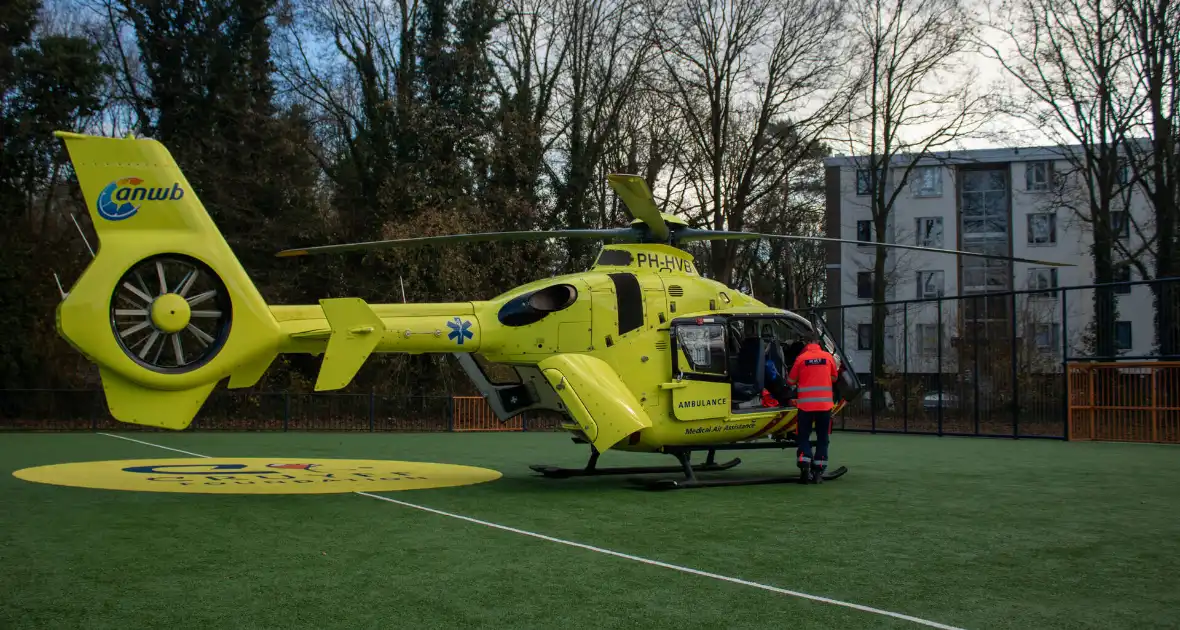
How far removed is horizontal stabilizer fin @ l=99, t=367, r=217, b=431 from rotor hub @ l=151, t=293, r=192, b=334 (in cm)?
66

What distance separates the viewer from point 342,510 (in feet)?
29.4

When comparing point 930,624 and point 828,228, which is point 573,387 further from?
point 828,228

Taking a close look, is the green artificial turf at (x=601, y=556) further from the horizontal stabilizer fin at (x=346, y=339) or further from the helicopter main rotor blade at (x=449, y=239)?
the helicopter main rotor blade at (x=449, y=239)

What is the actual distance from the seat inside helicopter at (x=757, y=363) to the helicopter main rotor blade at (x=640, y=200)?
153cm

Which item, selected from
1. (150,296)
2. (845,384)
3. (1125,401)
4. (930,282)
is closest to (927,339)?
(1125,401)

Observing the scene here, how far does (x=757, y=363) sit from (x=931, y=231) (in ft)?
139

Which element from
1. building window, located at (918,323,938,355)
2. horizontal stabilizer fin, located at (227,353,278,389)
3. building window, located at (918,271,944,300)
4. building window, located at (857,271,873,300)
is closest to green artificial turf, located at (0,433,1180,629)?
horizontal stabilizer fin, located at (227,353,278,389)

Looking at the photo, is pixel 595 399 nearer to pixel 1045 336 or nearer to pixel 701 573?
pixel 701 573

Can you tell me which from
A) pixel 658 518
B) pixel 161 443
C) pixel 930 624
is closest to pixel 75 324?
pixel 658 518

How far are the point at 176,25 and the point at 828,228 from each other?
3264 cm

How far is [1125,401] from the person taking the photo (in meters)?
20.5

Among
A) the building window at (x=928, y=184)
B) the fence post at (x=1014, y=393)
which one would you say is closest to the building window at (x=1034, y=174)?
the building window at (x=928, y=184)

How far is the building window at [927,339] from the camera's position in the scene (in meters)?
26.7

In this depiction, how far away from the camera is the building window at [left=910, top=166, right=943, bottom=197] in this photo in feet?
167
